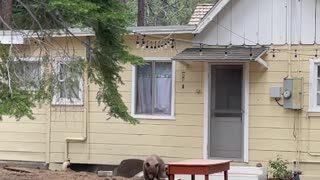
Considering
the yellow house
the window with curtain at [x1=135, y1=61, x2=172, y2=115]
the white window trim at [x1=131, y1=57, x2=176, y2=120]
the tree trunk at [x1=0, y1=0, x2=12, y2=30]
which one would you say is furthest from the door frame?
the tree trunk at [x1=0, y1=0, x2=12, y2=30]

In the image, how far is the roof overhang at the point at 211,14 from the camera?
12.5 m

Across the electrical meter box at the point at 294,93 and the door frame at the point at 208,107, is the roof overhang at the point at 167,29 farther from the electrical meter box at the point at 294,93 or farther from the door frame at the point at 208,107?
the electrical meter box at the point at 294,93

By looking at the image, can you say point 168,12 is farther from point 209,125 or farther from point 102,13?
point 102,13

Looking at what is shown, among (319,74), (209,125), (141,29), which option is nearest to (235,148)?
(209,125)

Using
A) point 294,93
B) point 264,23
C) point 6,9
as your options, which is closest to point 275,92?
point 294,93

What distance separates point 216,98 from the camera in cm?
1298

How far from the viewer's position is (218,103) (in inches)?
510

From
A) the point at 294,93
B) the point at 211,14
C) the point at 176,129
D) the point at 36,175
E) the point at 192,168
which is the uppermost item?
the point at 211,14

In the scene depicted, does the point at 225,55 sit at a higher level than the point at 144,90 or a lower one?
higher

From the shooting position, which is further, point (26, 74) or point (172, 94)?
point (172, 94)

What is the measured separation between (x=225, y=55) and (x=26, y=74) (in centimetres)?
381

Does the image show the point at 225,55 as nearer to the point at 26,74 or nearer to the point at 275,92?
the point at 275,92

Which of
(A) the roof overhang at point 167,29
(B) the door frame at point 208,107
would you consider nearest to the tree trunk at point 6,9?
(A) the roof overhang at point 167,29

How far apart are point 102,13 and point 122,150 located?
16.0 ft
